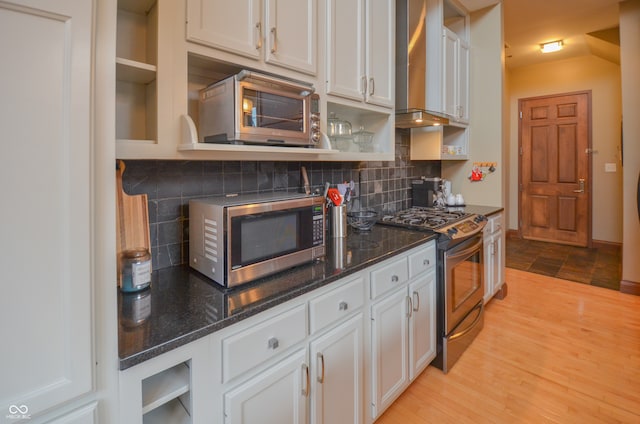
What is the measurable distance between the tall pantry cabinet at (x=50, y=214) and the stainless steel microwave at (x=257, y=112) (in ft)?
1.84

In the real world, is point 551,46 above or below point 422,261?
above

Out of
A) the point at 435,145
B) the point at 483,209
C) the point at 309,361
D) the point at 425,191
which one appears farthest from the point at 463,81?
the point at 309,361

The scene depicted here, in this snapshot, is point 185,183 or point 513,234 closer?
point 185,183

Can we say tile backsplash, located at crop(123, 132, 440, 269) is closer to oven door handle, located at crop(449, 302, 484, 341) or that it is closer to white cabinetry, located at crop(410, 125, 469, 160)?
white cabinetry, located at crop(410, 125, 469, 160)

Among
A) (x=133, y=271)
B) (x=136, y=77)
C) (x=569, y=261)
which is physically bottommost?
(x=569, y=261)

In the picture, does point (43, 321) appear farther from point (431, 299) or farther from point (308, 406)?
point (431, 299)

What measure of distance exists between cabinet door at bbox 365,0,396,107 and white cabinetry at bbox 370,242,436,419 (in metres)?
0.97

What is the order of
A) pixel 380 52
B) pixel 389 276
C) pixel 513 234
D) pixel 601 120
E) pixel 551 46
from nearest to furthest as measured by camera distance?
pixel 389 276 → pixel 380 52 → pixel 551 46 → pixel 601 120 → pixel 513 234

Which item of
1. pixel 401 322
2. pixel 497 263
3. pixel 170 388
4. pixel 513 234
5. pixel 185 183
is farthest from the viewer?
pixel 513 234

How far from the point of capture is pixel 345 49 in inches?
71.1

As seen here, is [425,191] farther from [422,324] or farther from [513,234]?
[513,234]

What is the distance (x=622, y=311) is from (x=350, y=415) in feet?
9.73

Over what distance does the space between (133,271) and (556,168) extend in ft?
19.3

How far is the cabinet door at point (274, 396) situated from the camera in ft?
3.31
